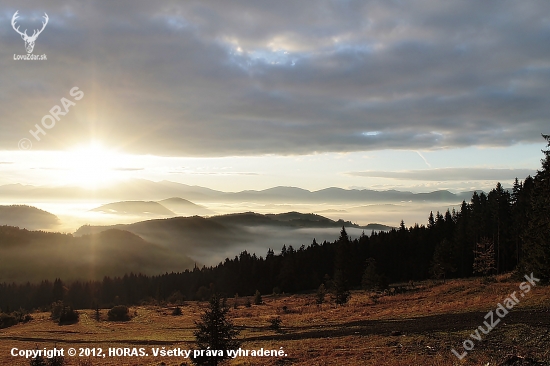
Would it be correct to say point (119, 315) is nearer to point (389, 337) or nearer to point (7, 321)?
point (7, 321)

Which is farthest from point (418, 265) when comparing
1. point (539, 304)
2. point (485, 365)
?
point (485, 365)

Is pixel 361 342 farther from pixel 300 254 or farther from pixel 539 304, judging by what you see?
pixel 300 254

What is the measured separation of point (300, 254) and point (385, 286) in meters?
52.4

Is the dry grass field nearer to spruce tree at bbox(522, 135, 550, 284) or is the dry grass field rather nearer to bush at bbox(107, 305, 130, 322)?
spruce tree at bbox(522, 135, 550, 284)

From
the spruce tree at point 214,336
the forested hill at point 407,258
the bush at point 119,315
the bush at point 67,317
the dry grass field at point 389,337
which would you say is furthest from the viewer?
the bush at point 119,315

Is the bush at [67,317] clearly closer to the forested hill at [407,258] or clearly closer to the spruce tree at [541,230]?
the forested hill at [407,258]

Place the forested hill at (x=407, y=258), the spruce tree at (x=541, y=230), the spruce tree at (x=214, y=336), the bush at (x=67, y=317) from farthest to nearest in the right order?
the bush at (x=67, y=317) → the forested hill at (x=407, y=258) → the spruce tree at (x=541, y=230) → the spruce tree at (x=214, y=336)

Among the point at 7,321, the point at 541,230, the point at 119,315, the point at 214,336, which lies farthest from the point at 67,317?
the point at 541,230

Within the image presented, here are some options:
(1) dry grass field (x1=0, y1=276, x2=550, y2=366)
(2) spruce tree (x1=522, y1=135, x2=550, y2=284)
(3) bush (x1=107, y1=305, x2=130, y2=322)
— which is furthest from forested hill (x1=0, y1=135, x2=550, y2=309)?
(3) bush (x1=107, y1=305, x2=130, y2=322)

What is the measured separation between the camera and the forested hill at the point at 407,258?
42.1m

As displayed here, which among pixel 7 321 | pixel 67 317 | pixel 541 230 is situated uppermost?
pixel 541 230

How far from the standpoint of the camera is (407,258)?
94.5 m

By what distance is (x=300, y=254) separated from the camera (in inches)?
4405

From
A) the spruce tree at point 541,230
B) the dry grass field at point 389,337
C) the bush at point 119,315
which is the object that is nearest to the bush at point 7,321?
the bush at point 119,315
